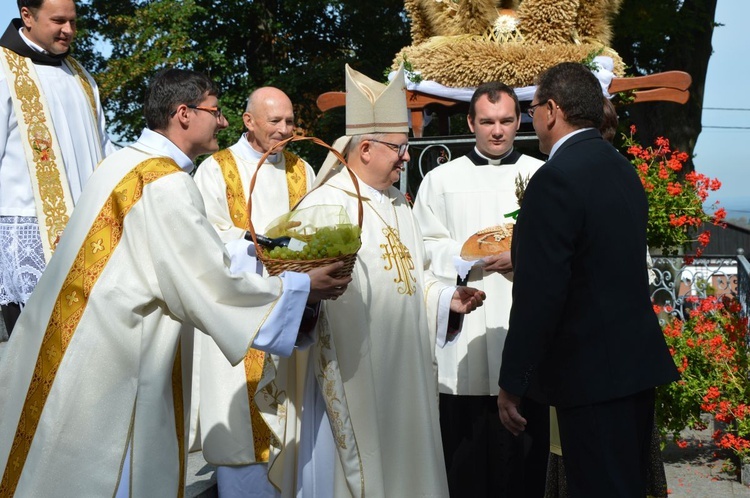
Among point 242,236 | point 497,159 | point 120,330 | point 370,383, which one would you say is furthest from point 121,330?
point 497,159

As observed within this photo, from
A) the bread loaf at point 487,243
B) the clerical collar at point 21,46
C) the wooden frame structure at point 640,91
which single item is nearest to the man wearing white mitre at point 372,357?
the bread loaf at point 487,243

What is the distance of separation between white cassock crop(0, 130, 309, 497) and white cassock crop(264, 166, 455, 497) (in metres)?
0.79

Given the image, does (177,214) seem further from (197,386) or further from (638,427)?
(197,386)

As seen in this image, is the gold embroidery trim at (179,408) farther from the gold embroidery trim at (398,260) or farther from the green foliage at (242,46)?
the green foliage at (242,46)

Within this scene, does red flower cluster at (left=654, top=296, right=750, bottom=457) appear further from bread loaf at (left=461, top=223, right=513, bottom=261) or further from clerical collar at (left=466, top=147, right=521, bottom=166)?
bread loaf at (left=461, top=223, right=513, bottom=261)

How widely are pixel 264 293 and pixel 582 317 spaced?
119 cm

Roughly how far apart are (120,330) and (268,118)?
8.58 feet

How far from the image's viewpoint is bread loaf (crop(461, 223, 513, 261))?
16.2 feet

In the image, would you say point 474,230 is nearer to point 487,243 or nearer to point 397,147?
point 487,243

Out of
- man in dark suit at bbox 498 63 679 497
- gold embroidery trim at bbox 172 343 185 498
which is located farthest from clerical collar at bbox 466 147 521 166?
gold embroidery trim at bbox 172 343 185 498

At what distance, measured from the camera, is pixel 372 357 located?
4488 mm

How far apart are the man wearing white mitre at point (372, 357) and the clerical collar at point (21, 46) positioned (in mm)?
1515

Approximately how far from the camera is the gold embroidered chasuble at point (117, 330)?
3438 mm

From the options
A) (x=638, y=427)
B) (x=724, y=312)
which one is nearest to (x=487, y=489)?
(x=638, y=427)
